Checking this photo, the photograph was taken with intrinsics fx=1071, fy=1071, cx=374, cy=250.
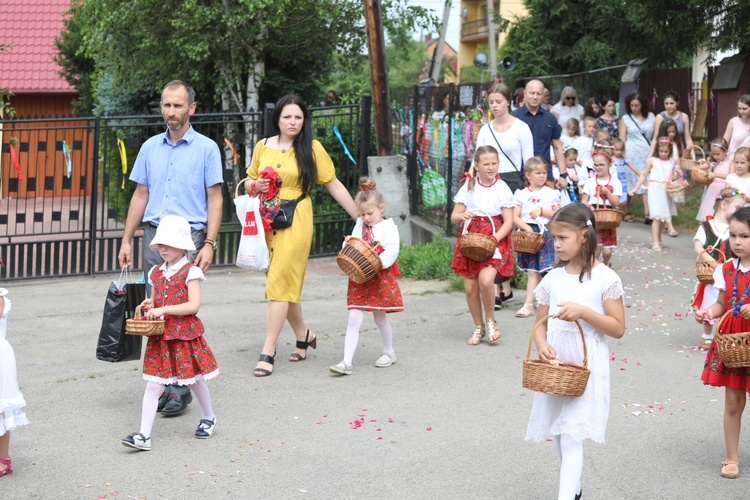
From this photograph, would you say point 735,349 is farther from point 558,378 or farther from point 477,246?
point 477,246

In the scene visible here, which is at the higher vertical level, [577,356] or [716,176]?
[716,176]

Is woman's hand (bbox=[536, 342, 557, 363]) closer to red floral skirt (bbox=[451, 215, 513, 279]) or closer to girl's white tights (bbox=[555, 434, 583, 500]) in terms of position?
girl's white tights (bbox=[555, 434, 583, 500])

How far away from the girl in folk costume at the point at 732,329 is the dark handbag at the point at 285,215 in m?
3.08

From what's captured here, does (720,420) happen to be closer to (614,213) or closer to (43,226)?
(614,213)

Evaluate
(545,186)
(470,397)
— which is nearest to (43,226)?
(545,186)

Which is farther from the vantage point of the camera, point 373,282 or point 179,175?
point 373,282

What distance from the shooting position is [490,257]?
8.35 meters

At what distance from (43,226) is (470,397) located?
23.7ft

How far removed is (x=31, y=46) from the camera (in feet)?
93.3

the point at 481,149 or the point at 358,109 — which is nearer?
the point at 481,149

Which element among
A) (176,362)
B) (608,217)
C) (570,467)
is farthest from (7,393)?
(608,217)

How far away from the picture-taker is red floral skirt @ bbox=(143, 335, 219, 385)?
233 inches

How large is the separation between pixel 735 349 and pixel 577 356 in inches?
35.1

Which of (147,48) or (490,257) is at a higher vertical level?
(147,48)
